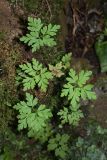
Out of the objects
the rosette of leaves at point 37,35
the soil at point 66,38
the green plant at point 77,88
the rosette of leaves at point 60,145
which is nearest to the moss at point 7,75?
the soil at point 66,38

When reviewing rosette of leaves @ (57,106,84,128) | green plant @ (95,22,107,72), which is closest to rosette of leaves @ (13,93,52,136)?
rosette of leaves @ (57,106,84,128)

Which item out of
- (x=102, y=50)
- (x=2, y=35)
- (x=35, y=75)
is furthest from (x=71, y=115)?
(x=2, y=35)

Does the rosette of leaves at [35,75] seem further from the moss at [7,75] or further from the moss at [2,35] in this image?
the moss at [2,35]

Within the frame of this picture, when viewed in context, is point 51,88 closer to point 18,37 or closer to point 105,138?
point 18,37

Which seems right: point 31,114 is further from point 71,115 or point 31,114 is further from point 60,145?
point 60,145

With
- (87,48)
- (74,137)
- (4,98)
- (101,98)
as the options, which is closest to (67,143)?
(74,137)

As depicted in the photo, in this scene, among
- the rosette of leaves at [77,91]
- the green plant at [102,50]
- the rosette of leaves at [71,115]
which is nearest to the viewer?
the rosette of leaves at [77,91]
